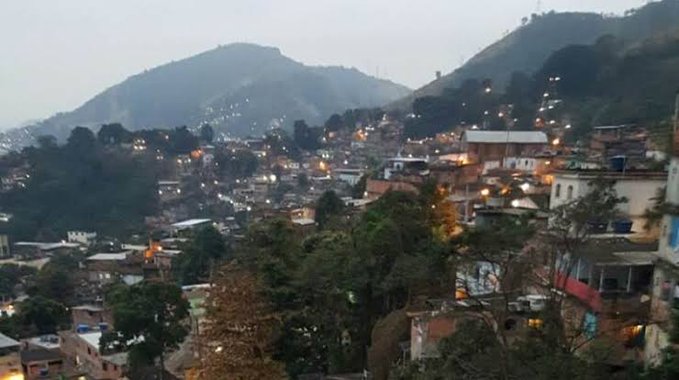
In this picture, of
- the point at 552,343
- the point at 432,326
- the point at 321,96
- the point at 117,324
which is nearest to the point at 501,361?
the point at 552,343

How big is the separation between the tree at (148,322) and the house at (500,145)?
2495 cm

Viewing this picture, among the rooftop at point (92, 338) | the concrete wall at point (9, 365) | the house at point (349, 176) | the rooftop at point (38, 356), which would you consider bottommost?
the rooftop at point (38, 356)

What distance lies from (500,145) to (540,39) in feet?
226

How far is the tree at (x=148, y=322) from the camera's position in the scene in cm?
2328

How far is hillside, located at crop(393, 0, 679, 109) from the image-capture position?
300 feet

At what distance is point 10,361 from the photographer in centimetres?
2427

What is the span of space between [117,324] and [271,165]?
53902 mm

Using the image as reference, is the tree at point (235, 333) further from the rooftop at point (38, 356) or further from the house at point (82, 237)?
the house at point (82, 237)

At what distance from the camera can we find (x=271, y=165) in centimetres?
7681

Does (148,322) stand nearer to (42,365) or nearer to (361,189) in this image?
(42,365)

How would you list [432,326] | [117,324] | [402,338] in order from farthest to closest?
1. [117,324]
2. [402,338]
3. [432,326]

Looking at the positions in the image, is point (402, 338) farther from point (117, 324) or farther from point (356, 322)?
point (117, 324)

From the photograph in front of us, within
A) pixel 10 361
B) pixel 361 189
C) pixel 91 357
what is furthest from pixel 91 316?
pixel 361 189

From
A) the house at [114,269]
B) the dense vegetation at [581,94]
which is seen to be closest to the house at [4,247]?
the house at [114,269]
